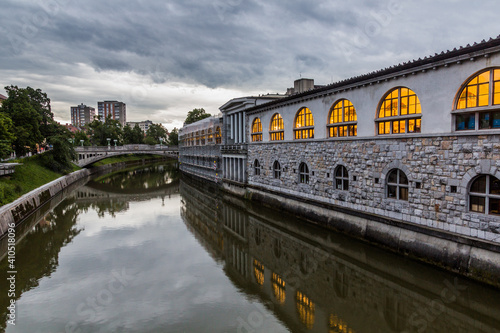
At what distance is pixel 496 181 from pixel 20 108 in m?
47.0

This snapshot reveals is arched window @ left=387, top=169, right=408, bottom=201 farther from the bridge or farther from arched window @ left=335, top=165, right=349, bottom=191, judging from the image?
the bridge

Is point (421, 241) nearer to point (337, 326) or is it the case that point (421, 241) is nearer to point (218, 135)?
point (337, 326)

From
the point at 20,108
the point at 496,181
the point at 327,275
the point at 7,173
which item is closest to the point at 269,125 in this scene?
the point at 327,275

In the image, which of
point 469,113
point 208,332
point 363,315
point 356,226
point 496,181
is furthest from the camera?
point 356,226

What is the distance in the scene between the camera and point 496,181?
11.8 metres

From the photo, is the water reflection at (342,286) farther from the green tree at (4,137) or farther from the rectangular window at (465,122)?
the green tree at (4,137)

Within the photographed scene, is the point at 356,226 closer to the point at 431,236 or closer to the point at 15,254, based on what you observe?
the point at 431,236

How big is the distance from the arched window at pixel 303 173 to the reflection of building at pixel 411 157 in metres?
0.08

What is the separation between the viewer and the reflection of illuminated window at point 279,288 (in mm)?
12398

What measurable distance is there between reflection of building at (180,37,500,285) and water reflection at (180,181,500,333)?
3.31ft

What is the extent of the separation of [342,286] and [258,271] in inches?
162

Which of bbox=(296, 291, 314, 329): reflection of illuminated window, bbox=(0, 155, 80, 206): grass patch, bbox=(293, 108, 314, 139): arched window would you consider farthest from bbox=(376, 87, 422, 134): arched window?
bbox=(0, 155, 80, 206): grass patch

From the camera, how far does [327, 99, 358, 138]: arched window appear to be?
18.9m

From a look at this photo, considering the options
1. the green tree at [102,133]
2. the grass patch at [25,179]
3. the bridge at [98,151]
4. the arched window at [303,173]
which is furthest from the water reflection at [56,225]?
the green tree at [102,133]
